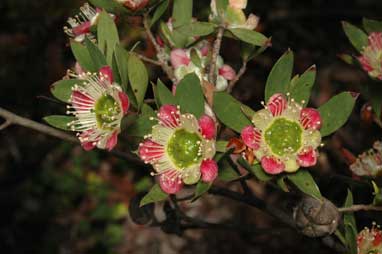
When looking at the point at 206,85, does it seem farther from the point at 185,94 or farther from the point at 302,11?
the point at 302,11

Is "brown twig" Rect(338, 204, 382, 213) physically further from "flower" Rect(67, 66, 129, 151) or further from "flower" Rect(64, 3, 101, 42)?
"flower" Rect(64, 3, 101, 42)

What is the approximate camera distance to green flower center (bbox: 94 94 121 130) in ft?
5.41

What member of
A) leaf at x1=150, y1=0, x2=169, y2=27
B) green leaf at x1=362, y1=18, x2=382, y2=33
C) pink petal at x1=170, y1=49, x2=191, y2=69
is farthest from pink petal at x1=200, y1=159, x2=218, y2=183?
green leaf at x1=362, y1=18, x2=382, y2=33

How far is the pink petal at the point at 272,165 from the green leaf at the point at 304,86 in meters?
0.15

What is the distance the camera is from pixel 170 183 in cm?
156

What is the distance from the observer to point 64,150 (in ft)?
12.4

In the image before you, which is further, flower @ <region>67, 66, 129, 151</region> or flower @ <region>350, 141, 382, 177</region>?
flower @ <region>350, 141, 382, 177</region>

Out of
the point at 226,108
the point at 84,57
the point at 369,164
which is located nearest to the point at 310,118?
the point at 226,108

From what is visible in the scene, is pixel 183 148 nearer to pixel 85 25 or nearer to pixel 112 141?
pixel 112 141

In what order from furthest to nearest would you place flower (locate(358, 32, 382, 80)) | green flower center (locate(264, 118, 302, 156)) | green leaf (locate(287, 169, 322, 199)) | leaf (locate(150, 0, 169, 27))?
1. flower (locate(358, 32, 382, 80))
2. leaf (locate(150, 0, 169, 27))
3. green flower center (locate(264, 118, 302, 156))
4. green leaf (locate(287, 169, 322, 199))

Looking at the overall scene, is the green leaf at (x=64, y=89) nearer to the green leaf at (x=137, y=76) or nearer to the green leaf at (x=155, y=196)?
the green leaf at (x=137, y=76)

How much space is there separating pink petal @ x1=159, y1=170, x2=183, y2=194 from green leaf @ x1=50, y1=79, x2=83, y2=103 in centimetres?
32

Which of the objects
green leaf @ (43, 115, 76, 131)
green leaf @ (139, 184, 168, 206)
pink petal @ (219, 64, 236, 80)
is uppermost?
pink petal @ (219, 64, 236, 80)

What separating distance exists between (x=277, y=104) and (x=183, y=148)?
254mm
